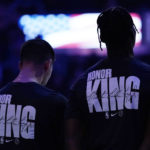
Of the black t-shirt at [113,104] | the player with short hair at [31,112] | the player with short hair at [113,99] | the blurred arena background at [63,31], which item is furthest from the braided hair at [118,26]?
the blurred arena background at [63,31]

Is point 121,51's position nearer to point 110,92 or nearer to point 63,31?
point 110,92

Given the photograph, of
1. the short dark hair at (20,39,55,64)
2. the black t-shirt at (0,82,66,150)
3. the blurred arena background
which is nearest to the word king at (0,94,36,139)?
the black t-shirt at (0,82,66,150)

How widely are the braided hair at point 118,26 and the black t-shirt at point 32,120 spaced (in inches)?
18.5

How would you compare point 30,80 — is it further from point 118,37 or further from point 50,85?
point 50,85

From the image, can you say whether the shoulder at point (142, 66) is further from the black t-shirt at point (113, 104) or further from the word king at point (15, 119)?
the word king at point (15, 119)

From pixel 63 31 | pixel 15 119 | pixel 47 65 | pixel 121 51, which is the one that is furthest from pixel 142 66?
pixel 63 31

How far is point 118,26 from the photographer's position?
219 centimetres

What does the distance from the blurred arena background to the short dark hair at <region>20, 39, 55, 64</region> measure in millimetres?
6399

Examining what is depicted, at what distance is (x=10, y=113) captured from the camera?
8.07 ft

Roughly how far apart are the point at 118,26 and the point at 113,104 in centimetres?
39

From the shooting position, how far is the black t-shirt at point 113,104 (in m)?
2.06

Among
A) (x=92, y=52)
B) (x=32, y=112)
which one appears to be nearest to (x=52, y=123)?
(x=32, y=112)

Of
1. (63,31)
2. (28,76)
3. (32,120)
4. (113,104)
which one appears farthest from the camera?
(63,31)

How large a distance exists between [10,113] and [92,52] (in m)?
6.70
